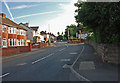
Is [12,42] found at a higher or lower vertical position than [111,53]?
higher

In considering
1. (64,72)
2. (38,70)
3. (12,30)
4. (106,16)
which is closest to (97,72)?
(64,72)

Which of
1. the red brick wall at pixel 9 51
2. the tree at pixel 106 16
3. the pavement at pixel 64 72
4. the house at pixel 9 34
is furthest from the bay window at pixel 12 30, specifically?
the tree at pixel 106 16

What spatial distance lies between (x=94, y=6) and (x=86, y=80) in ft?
20.6

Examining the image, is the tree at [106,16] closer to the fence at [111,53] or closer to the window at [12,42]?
the fence at [111,53]

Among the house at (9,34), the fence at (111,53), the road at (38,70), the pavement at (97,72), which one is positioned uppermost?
the house at (9,34)

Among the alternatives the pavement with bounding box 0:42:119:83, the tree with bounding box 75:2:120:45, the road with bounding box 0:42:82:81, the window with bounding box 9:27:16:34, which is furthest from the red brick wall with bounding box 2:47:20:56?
the tree with bounding box 75:2:120:45

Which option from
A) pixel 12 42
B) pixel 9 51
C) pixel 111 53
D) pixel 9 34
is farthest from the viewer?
pixel 12 42

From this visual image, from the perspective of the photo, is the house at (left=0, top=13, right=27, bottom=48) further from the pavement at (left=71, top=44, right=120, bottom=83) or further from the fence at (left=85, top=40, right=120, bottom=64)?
the fence at (left=85, top=40, right=120, bottom=64)

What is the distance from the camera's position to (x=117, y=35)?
8.44 m

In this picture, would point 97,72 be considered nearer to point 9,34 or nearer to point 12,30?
point 9,34

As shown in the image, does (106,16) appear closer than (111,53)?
Yes

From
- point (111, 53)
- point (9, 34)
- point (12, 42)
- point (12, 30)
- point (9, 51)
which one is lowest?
point (9, 51)

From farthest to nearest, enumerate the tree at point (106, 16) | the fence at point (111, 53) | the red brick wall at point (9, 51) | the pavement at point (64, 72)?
the red brick wall at point (9, 51) → the fence at point (111, 53) → the tree at point (106, 16) → the pavement at point (64, 72)

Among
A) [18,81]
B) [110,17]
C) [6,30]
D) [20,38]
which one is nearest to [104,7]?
[110,17]
